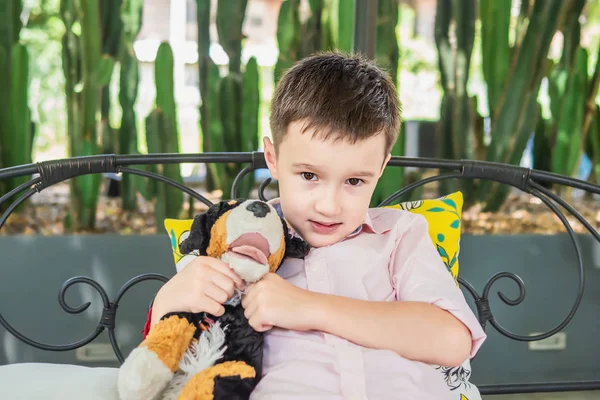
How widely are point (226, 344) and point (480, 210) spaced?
176cm

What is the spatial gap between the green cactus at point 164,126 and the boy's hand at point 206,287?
4.36ft

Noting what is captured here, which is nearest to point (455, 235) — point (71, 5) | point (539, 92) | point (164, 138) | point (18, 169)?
point (18, 169)

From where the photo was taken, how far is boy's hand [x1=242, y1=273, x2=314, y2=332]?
2.72ft

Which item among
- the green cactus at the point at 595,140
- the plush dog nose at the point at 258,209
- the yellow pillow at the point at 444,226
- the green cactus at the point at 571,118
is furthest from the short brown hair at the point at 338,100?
the green cactus at the point at 595,140

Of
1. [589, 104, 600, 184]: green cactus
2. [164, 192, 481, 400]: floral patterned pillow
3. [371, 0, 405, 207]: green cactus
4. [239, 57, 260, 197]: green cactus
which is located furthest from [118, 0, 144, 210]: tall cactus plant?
[589, 104, 600, 184]: green cactus

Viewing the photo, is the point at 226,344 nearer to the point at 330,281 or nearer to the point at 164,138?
the point at 330,281

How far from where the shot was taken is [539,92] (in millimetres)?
2352

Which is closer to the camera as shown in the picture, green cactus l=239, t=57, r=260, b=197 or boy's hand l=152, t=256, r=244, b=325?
boy's hand l=152, t=256, r=244, b=325

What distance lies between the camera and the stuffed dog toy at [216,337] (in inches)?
30.2

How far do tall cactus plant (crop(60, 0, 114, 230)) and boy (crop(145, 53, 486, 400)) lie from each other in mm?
1328

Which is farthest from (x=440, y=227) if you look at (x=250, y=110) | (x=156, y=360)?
(x=250, y=110)

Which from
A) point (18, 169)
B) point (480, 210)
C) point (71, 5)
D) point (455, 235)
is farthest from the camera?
point (480, 210)

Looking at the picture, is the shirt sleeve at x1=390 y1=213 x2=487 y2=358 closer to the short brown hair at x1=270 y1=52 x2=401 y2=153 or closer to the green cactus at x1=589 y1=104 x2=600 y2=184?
Answer: the short brown hair at x1=270 y1=52 x2=401 y2=153

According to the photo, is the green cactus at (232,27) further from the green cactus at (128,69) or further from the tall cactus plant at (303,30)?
the green cactus at (128,69)
